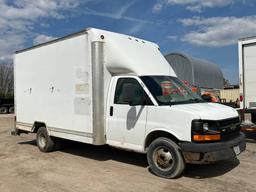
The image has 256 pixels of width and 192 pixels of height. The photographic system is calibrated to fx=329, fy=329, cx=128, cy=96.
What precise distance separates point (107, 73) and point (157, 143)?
2187 mm

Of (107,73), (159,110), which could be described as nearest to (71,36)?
(107,73)

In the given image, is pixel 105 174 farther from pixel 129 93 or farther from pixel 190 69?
pixel 190 69

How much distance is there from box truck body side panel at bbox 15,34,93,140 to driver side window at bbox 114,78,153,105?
77cm

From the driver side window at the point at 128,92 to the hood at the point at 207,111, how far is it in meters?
0.74

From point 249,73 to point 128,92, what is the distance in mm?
4942

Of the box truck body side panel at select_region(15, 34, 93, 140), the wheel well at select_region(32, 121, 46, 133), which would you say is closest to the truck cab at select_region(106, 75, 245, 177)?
the box truck body side panel at select_region(15, 34, 93, 140)

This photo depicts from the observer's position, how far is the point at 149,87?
7121mm

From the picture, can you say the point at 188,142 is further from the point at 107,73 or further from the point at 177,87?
the point at 107,73

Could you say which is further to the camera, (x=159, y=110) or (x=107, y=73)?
(x=107, y=73)

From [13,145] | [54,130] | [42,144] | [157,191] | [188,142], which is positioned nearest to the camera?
[157,191]

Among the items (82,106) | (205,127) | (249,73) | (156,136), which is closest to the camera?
(205,127)

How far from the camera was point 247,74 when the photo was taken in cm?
1055

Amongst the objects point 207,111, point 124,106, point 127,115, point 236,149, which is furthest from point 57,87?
point 236,149

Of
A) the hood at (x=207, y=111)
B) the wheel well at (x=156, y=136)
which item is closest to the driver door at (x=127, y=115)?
the wheel well at (x=156, y=136)
